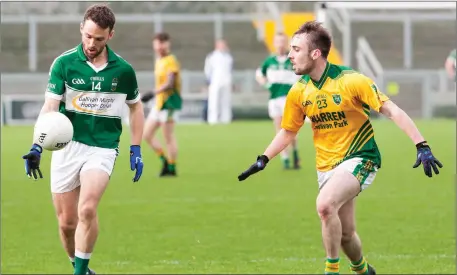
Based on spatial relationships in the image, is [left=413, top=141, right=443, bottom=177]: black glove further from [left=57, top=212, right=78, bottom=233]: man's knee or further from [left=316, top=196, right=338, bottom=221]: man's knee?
[left=57, top=212, right=78, bottom=233]: man's knee

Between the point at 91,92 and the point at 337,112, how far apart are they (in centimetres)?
184

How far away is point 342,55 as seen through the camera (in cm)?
3859

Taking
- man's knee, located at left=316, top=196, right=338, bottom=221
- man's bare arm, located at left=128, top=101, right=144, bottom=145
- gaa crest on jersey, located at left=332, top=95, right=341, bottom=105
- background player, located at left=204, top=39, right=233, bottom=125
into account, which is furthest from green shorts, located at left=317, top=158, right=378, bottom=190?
background player, located at left=204, top=39, right=233, bottom=125

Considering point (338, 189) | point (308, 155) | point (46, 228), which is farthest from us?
point (308, 155)

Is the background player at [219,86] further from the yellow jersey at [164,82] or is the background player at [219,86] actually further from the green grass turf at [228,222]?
the yellow jersey at [164,82]

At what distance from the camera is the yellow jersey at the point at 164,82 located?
17312 mm

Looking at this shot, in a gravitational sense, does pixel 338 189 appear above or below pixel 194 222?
above

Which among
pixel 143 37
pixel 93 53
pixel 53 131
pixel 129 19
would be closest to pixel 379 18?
pixel 143 37

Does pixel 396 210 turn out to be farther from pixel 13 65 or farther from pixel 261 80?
pixel 13 65

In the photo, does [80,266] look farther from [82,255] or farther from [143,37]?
[143,37]

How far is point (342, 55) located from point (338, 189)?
3101 centimetres

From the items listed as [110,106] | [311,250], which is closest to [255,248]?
[311,250]

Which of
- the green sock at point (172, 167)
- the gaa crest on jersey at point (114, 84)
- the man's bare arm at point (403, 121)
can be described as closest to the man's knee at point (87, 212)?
the gaa crest on jersey at point (114, 84)

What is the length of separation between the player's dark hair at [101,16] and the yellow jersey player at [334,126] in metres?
1.34
